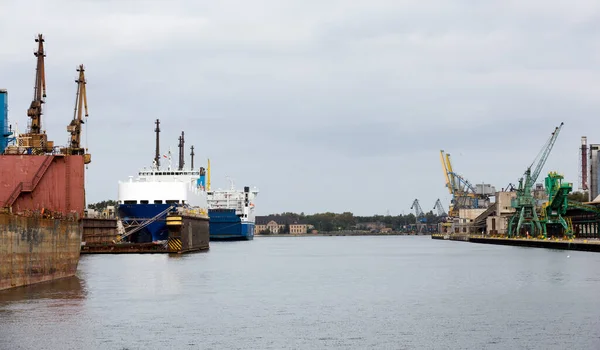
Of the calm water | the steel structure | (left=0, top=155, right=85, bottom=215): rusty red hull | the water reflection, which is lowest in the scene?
the calm water

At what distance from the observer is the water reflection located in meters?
38.9

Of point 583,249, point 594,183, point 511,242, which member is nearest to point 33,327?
point 583,249

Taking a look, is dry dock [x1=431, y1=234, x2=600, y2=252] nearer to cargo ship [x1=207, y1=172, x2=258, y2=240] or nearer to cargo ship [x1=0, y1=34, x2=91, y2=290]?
cargo ship [x1=207, y1=172, x2=258, y2=240]

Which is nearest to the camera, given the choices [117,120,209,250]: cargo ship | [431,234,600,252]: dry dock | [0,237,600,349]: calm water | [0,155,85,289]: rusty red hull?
[0,237,600,349]: calm water

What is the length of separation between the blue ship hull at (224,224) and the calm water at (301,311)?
97.3 m

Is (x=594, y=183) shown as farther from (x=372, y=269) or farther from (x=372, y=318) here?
(x=372, y=318)

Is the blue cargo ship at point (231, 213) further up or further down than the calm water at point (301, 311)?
further up

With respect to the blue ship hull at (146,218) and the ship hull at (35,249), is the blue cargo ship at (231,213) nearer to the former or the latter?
the blue ship hull at (146,218)

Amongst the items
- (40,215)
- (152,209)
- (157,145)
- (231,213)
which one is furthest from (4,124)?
(231,213)

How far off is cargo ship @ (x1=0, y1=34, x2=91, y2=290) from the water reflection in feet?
1.32

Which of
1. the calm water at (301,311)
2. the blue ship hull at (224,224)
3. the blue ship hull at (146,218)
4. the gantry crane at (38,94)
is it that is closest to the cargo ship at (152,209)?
the blue ship hull at (146,218)

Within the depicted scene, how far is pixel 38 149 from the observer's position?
53094 millimetres

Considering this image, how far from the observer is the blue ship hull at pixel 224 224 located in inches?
6211

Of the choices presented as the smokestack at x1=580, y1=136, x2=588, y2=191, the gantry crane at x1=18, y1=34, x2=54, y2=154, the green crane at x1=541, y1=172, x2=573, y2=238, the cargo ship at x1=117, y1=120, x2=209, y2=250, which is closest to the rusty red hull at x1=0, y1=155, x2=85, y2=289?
the gantry crane at x1=18, y1=34, x2=54, y2=154
